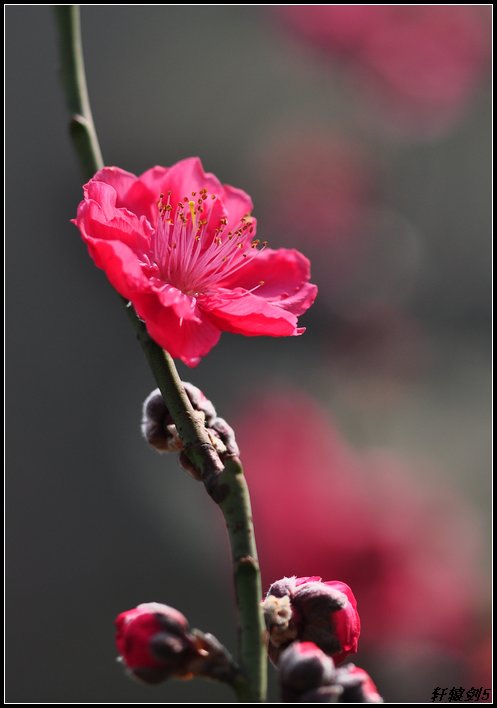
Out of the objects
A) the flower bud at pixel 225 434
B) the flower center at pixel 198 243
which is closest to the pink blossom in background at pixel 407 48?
the flower center at pixel 198 243

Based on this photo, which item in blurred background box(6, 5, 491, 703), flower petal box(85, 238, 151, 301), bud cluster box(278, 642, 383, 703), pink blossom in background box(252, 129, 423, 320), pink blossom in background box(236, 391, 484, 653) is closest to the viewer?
bud cluster box(278, 642, 383, 703)

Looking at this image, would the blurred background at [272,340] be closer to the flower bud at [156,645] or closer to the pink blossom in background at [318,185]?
the pink blossom in background at [318,185]

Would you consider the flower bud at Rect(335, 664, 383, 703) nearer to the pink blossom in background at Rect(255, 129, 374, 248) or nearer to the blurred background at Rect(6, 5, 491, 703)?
the blurred background at Rect(6, 5, 491, 703)

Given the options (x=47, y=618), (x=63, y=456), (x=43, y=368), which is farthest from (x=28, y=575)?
(x=43, y=368)

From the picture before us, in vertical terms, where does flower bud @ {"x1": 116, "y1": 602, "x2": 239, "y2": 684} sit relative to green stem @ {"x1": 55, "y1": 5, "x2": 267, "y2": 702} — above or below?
below

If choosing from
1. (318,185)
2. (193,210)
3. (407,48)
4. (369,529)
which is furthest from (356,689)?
(318,185)

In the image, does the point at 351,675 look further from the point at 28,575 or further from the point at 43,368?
the point at 43,368

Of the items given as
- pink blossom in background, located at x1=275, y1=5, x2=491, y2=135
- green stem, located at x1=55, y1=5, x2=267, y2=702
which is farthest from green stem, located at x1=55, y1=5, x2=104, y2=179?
pink blossom in background, located at x1=275, y1=5, x2=491, y2=135
